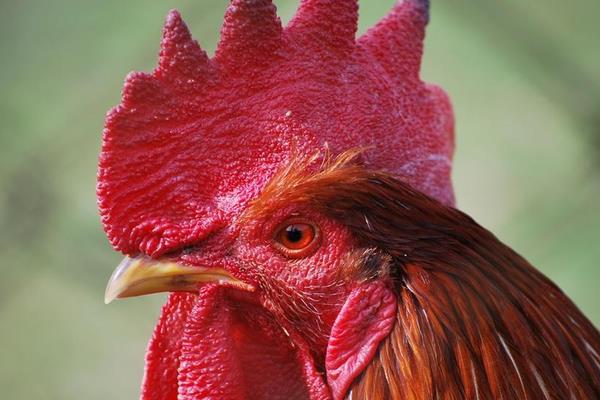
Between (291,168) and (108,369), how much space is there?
2835mm

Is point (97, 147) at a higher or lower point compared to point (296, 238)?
higher

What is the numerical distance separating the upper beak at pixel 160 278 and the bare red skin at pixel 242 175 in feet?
0.06

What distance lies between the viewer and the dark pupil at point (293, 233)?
1461 mm

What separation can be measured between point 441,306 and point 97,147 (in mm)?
3171

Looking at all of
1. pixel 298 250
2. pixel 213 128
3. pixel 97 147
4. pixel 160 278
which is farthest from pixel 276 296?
pixel 97 147

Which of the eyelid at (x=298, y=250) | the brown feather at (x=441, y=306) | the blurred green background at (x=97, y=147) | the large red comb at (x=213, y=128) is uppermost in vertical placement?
the blurred green background at (x=97, y=147)

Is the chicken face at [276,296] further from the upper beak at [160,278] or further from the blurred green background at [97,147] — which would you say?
the blurred green background at [97,147]

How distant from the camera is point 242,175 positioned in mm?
1515

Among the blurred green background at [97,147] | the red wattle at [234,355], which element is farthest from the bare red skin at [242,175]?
the blurred green background at [97,147]

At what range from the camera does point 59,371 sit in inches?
159

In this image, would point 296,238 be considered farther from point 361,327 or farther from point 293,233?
point 361,327

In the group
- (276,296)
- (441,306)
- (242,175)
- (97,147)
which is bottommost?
(441,306)

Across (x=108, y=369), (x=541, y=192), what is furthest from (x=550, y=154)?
(x=108, y=369)

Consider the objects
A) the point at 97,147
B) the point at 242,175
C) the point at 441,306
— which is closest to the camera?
the point at 441,306
